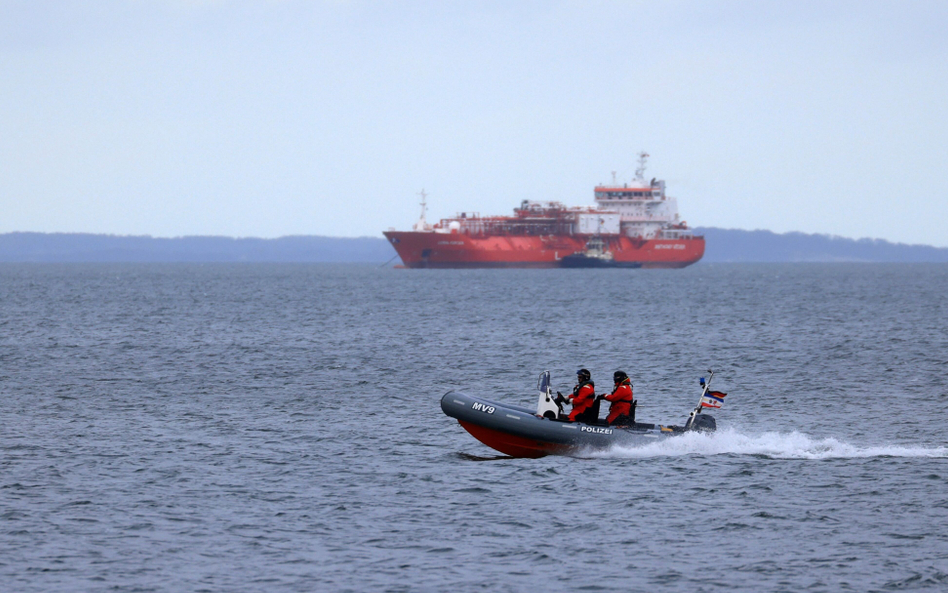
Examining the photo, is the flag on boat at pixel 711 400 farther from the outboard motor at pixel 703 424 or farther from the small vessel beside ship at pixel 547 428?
the outboard motor at pixel 703 424

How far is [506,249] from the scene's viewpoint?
452 feet

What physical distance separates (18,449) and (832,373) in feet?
80.4

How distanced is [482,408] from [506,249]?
119 meters

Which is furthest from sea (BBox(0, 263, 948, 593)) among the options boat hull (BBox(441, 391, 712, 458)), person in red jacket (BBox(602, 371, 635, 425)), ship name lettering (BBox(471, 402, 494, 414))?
ship name lettering (BBox(471, 402, 494, 414))

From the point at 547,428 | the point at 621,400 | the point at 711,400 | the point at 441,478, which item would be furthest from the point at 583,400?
the point at 441,478

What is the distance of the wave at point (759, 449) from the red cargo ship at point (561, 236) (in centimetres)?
11459

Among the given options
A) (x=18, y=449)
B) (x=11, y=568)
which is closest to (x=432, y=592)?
(x=11, y=568)

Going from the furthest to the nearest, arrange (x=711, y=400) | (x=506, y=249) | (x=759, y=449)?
1. (x=506, y=249)
2. (x=759, y=449)
3. (x=711, y=400)

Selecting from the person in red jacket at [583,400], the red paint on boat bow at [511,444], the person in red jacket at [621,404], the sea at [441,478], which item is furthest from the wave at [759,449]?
the red paint on boat bow at [511,444]

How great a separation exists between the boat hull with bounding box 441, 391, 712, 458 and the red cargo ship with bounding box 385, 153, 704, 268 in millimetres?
114605

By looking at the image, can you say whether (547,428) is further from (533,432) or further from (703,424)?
(703,424)

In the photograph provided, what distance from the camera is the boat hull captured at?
18781 mm

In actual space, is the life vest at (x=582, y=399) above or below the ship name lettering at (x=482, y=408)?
above

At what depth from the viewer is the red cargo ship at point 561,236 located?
13662 centimetres
